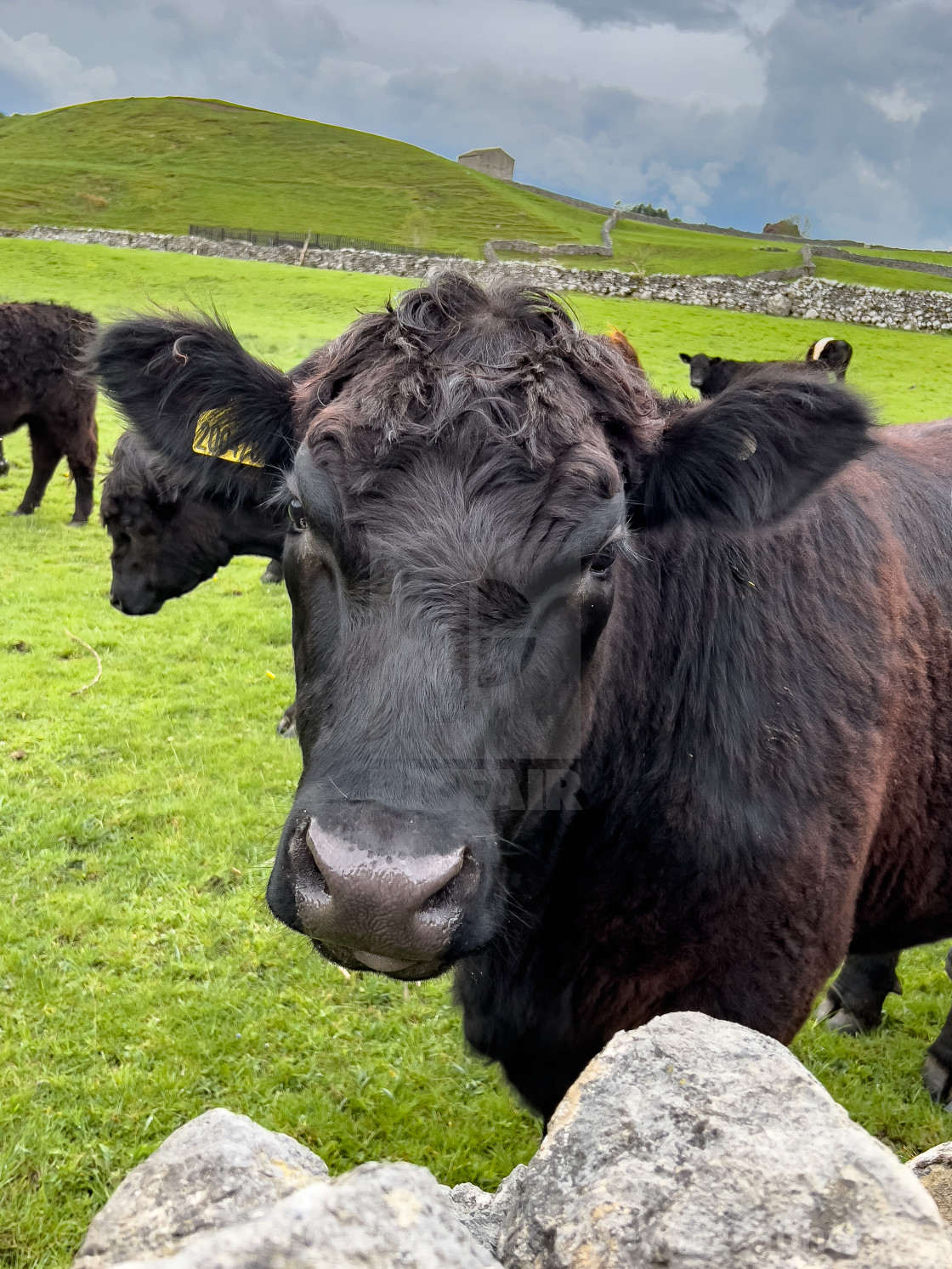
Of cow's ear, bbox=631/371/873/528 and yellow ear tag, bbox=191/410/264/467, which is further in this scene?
yellow ear tag, bbox=191/410/264/467

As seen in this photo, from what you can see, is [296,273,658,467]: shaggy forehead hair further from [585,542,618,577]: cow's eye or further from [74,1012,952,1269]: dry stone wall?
[74,1012,952,1269]: dry stone wall

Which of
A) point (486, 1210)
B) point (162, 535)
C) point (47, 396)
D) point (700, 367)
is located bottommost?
point (486, 1210)

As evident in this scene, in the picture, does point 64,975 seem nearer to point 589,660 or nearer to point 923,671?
point 589,660

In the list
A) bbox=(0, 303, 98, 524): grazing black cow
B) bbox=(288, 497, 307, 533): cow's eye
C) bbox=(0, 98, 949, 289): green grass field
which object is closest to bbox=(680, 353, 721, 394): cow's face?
bbox=(0, 303, 98, 524): grazing black cow

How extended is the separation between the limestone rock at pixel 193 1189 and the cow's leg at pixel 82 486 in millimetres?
13067

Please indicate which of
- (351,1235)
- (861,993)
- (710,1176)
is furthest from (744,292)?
(351,1235)

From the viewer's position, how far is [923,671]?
3051 millimetres

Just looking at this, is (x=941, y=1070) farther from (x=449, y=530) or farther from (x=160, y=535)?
(x=160, y=535)

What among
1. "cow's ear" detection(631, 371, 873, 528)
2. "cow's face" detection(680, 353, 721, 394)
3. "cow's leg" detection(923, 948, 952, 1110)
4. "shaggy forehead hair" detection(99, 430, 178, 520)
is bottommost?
"cow's leg" detection(923, 948, 952, 1110)

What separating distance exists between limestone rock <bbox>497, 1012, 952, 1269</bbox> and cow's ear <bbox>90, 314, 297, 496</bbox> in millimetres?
2049

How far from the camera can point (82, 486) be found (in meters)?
13.3

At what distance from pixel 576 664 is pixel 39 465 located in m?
13.3

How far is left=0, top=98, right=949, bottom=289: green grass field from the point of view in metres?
60.3

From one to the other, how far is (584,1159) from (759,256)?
2575 inches
